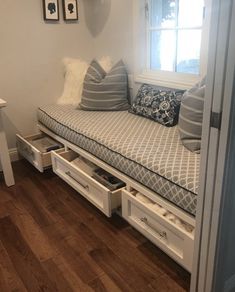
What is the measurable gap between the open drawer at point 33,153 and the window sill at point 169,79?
956 millimetres

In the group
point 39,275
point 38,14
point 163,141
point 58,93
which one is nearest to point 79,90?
point 58,93

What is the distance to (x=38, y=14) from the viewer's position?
8.62 feet

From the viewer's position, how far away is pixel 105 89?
2502mm

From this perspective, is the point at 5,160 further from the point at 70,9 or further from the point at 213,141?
the point at 213,141

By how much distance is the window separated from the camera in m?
2.12

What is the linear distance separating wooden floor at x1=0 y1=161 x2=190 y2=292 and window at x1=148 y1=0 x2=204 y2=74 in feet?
4.33

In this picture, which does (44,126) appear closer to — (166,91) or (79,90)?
(79,90)

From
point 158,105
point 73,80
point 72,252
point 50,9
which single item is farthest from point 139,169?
point 50,9

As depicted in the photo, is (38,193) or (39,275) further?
(38,193)

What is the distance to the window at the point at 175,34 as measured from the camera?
212 cm

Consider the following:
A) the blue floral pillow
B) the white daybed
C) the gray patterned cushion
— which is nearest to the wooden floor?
the white daybed

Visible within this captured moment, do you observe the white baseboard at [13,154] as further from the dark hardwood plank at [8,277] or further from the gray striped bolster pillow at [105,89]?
the dark hardwood plank at [8,277]

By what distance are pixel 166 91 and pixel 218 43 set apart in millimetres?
1397

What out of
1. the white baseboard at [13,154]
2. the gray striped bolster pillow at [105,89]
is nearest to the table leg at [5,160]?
the white baseboard at [13,154]
